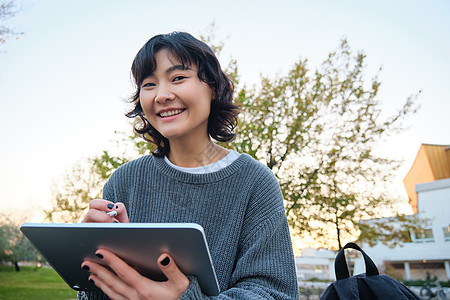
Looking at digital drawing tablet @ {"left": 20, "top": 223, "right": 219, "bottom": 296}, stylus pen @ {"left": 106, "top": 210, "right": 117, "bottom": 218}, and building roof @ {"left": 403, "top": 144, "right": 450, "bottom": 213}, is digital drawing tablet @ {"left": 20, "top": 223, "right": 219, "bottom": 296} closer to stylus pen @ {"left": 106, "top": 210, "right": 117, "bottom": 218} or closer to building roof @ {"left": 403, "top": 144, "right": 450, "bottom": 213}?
stylus pen @ {"left": 106, "top": 210, "right": 117, "bottom": 218}

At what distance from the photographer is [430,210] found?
78.9 feet

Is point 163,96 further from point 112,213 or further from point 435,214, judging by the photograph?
point 435,214

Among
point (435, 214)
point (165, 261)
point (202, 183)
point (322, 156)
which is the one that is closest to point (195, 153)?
point (202, 183)

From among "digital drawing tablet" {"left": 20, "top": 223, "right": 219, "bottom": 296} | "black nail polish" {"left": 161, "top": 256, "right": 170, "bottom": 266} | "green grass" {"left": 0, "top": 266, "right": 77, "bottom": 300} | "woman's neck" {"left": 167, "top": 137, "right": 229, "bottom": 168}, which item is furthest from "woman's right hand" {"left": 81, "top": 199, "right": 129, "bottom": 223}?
"green grass" {"left": 0, "top": 266, "right": 77, "bottom": 300}

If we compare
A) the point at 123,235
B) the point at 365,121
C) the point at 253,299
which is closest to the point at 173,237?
the point at 123,235

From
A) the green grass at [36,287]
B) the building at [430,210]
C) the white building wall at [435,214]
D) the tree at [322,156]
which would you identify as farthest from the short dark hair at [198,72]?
the white building wall at [435,214]

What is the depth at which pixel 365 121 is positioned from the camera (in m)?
7.52

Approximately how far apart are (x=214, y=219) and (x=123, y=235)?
1.88ft

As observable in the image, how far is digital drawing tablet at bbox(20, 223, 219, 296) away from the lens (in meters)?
0.82

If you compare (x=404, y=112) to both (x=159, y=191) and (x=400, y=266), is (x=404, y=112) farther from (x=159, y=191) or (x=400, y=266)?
(x=400, y=266)

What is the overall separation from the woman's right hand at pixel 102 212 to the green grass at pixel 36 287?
13.3m

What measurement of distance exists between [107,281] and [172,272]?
0.65 feet

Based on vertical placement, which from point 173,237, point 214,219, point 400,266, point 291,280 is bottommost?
point 400,266

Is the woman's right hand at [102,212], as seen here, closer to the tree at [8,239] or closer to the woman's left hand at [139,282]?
the woman's left hand at [139,282]
